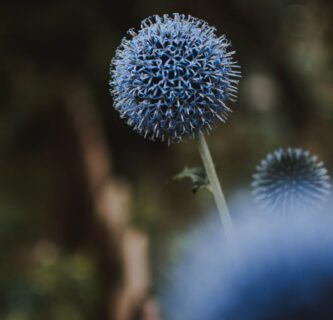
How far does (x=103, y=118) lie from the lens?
15.2 feet

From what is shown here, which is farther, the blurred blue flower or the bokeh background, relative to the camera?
the bokeh background

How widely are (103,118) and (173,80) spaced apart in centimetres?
360

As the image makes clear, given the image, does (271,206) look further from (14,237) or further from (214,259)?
(14,237)

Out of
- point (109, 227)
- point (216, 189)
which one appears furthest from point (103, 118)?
point (216, 189)

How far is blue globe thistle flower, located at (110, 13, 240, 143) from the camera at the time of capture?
1074 millimetres

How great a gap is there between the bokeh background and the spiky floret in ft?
7.01

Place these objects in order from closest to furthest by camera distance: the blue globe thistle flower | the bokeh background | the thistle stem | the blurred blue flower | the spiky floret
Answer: the blurred blue flower → the thistle stem → the blue globe thistle flower → the spiky floret → the bokeh background

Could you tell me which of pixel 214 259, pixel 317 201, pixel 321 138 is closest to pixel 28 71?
pixel 321 138

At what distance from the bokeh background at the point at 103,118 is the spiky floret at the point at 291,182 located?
7.01ft

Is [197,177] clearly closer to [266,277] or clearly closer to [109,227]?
[266,277]

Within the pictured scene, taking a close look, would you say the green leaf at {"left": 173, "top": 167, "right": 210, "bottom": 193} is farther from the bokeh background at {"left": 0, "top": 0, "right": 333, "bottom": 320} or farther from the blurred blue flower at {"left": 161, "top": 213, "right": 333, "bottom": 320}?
the bokeh background at {"left": 0, "top": 0, "right": 333, "bottom": 320}

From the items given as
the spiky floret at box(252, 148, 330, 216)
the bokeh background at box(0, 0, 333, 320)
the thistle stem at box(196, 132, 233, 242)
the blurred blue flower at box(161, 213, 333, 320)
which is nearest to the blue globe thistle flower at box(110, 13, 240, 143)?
the thistle stem at box(196, 132, 233, 242)

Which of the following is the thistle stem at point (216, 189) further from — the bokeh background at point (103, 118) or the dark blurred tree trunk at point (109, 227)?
the bokeh background at point (103, 118)

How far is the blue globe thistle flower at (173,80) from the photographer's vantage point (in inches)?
42.3
